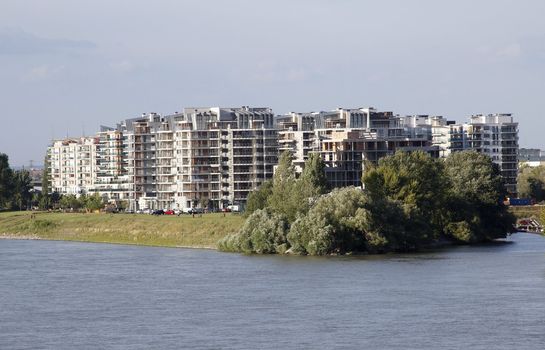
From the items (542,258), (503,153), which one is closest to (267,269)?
(542,258)

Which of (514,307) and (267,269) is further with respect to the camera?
(267,269)

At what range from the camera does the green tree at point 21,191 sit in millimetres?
164875

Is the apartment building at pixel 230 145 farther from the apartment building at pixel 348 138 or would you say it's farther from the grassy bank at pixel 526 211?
the grassy bank at pixel 526 211

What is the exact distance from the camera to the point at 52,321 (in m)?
57.1

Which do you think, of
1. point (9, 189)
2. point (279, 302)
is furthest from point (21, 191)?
point (279, 302)

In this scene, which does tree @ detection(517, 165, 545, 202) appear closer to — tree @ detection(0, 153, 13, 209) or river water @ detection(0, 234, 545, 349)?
tree @ detection(0, 153, 13, 209)

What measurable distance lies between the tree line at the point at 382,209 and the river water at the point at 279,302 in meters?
3.12

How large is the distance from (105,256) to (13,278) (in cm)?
1879

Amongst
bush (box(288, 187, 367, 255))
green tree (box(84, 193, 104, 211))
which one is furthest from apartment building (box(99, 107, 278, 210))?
bush (box(288, 187, 367, 255))

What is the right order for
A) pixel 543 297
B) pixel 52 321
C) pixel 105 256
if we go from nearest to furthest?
pixel 52 321 → pixel 543 297 → pixel 105 256

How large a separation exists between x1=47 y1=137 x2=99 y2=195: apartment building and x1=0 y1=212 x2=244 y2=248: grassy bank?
46.0 meters

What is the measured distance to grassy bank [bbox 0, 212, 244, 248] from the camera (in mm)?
106438

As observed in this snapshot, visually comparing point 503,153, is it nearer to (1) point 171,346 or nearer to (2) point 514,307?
(2) point 514,307

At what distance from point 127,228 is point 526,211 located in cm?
4083
